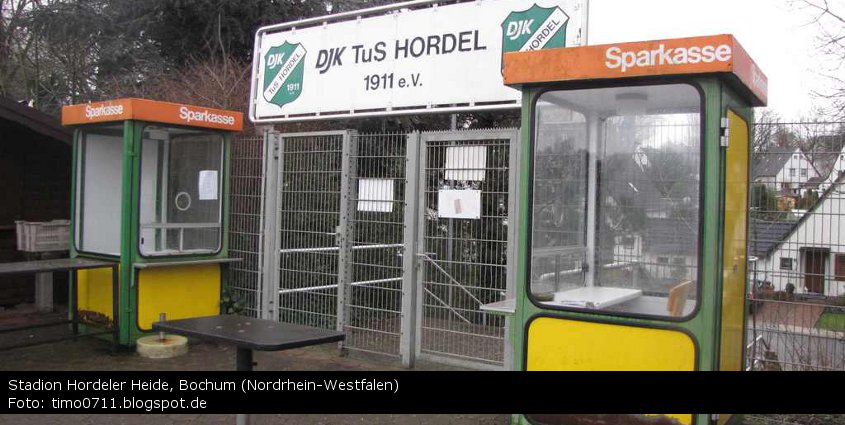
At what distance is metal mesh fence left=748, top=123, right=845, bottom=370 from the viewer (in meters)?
4.57

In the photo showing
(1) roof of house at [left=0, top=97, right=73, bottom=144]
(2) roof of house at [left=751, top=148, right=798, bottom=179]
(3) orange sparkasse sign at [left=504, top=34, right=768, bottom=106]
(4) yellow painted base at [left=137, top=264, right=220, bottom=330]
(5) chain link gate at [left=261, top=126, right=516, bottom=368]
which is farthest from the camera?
(1) roof of house at [left=0, top=97, right=73, bottom=144]

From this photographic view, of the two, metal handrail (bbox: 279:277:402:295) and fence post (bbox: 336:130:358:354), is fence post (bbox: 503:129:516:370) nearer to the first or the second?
metal handrail (bbox: 279:277:402:295)

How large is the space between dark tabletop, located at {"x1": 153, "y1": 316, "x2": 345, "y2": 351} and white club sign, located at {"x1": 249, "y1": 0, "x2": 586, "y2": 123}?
9.05 ft

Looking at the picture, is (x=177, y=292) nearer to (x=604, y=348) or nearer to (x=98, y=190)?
(x=98, y=190)

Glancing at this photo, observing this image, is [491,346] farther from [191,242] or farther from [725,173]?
[191,242]

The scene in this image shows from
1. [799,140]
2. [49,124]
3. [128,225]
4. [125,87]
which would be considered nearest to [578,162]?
[799,140]

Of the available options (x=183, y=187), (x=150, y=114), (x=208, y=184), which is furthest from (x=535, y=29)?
(x=183, y=187)

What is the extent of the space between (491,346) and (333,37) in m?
3.48

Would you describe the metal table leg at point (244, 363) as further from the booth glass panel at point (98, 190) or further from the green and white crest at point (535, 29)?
the booth glass panel at point (98, 190)

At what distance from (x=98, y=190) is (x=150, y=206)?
1.94ft

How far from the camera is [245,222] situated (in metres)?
7.64

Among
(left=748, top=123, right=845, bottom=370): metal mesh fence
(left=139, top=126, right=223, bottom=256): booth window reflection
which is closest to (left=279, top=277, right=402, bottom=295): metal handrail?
(left=139, top=126, right=223, bottom=256): booth window reflection

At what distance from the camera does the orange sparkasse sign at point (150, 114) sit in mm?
6555

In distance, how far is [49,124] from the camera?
27.1ft
